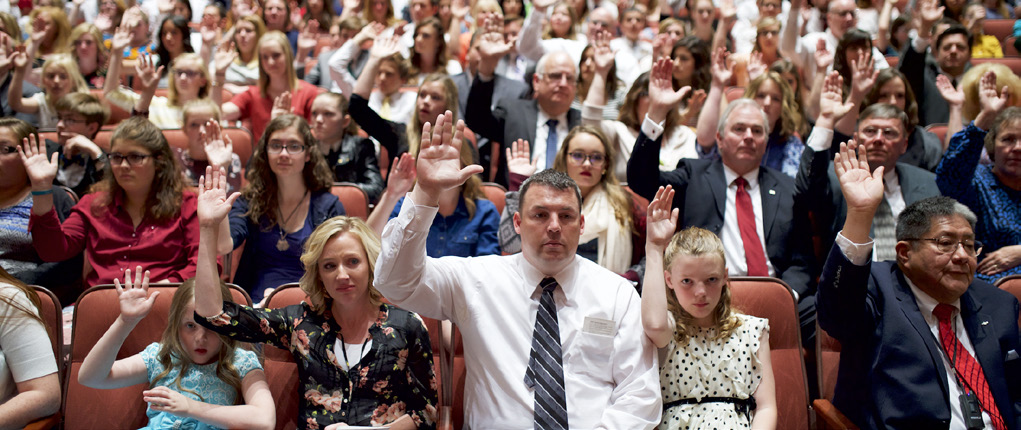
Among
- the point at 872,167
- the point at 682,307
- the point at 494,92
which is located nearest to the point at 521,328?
the point at 682,307

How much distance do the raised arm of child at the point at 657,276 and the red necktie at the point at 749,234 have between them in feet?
3.01

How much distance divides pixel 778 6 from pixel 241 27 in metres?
3.68

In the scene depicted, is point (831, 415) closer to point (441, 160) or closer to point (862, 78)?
point (441, 160)

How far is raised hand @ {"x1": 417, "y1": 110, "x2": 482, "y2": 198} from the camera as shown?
1.79 meters

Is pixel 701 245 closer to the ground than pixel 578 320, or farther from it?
farther from it

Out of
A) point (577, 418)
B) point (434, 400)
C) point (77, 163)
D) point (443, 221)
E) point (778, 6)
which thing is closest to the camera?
point (577, 418)

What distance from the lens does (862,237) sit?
6.57ft

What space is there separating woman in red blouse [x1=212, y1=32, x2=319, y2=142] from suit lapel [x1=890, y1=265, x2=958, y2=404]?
303 cm

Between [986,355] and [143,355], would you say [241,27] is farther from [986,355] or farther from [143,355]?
[986,355]

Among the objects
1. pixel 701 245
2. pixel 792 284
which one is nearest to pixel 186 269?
pixel 701 245

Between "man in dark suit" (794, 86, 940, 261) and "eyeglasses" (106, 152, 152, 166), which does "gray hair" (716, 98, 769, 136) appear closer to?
"man in dark suit" (794, 86, 940, 261)

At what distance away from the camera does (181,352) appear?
2.08m

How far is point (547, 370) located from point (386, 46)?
2.25m

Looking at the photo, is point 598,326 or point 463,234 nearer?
point 598,326
